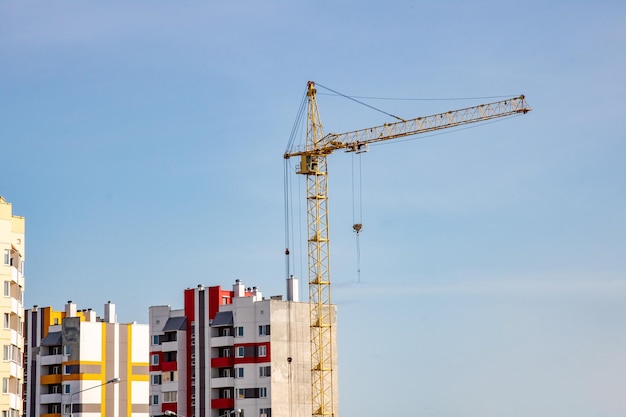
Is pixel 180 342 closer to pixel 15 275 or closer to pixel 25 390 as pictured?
pixel 25 390

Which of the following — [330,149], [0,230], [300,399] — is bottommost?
[300,399]

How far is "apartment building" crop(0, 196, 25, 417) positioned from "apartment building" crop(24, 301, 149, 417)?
220 ft

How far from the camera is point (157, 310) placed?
537 feet

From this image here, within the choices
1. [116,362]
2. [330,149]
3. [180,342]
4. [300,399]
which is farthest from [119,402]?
[330,149]

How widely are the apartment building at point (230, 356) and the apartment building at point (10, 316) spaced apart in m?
56.0

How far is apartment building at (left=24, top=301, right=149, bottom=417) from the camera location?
167m

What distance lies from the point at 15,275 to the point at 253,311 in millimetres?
59418

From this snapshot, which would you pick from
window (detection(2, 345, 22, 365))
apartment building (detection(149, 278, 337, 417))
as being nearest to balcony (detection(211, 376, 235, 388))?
apartment building (detection(149, 278, 337, 417))

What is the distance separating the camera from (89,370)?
16700 centimetres

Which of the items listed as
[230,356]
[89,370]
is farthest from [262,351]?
[89,370]

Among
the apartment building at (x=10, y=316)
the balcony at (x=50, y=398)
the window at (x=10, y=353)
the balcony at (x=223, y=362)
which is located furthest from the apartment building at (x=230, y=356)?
the window at (x=10, y=353)

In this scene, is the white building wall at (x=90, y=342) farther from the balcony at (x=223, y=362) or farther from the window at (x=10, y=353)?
the window at (x=10, y=353)

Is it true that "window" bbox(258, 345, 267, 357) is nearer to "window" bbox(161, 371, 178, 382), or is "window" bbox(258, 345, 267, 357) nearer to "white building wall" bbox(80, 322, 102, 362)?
"window" bbox(161, 371, 178, 382)

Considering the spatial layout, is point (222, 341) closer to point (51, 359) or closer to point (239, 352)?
point (239, 352)
